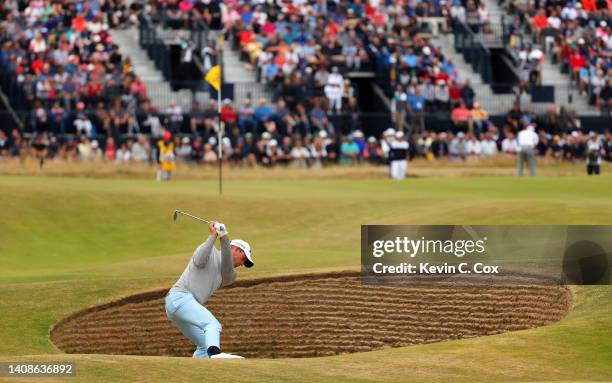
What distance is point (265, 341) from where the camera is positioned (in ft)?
70.3

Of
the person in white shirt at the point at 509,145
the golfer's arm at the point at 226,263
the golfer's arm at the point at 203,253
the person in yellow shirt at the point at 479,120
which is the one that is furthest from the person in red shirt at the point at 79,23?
the golfer's arm at the point at 203,253

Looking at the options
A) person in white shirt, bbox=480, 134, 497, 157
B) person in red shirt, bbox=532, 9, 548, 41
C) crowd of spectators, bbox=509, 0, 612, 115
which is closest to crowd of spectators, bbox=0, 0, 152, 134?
person in white shirt, bbox=480, 134, 497, 157

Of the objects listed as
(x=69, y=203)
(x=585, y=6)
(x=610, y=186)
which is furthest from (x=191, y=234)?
(x=585, y=6)

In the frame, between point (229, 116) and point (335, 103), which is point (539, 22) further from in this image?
point (229, 116)

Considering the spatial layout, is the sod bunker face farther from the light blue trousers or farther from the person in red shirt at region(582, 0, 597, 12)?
the person in red shirt at region(582, 0, 597, 12)

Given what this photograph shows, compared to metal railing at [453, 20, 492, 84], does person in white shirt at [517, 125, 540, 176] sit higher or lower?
lower

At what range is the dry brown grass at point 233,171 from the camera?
46.7 meters

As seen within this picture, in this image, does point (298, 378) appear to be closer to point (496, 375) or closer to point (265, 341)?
point (496, 375)

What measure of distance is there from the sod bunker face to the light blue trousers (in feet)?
14.0

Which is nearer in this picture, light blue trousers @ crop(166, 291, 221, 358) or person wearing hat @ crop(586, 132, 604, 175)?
light blue trousers @ crop(166, 291, 221, 358)

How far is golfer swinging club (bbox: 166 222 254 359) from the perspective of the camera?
16328mm

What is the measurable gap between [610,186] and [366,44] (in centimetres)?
1556

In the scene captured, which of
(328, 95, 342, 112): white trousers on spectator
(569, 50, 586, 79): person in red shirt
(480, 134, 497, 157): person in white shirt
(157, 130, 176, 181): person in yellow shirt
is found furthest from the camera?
(569, 50, 586, 79): person in red shirt

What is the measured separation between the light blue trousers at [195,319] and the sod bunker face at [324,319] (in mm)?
4267
